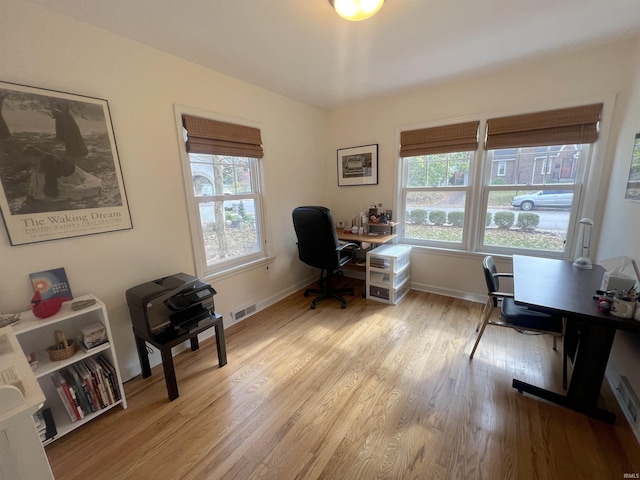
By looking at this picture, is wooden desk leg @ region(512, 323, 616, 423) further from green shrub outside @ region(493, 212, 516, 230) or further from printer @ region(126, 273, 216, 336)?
printer @ region(126, 273, 216, 336)

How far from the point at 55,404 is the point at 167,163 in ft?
Answer: 5.60

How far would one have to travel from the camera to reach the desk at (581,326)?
133 cm

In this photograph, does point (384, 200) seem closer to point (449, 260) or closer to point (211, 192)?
point (449, 260)

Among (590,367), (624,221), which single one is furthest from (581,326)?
(624,221)

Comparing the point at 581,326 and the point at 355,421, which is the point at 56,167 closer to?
the point at 355,421

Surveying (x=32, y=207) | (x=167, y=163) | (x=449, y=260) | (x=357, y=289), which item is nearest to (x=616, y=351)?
(x=449, y=260)

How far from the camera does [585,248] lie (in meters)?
2.19

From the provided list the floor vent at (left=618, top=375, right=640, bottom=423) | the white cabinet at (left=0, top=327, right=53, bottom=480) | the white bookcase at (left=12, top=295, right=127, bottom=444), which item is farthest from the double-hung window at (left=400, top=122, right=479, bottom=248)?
the white cabinet at (left=0, top=327, right=53, bottom=480)

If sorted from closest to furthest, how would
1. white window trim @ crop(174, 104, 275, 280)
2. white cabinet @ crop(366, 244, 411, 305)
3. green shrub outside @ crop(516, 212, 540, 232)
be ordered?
white window trim @ crop(174, 104, 275, 280) → green shrub outside @ crop(516, 212, 540, 232) → white cabinet @ crop(366, 244, 411, 305)

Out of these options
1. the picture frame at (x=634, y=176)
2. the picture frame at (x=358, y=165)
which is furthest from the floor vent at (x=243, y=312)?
the picture frame at (x=634, y=176)

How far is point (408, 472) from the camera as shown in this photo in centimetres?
125

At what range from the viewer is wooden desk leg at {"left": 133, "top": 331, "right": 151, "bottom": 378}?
6.09ft

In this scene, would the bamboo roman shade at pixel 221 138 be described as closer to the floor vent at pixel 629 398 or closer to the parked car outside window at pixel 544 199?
the parked car outside window at pixel 544 199

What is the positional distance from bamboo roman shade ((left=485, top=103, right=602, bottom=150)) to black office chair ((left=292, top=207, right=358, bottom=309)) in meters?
1.77
